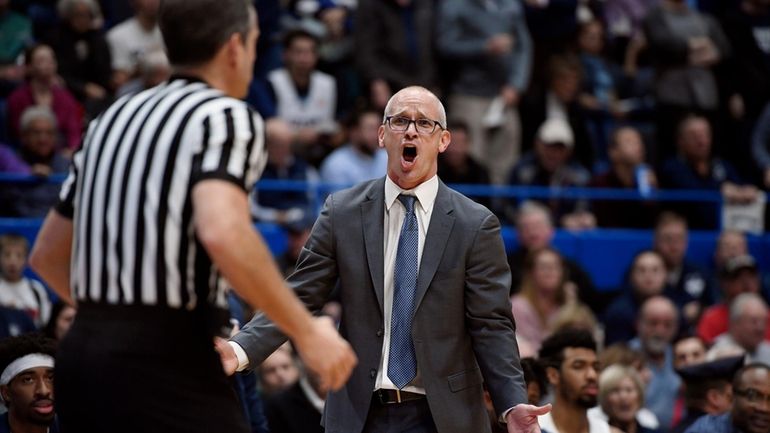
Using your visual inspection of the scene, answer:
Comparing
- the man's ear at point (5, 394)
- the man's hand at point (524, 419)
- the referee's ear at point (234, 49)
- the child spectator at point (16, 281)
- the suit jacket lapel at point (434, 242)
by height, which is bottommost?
the child spectator at point (16, 281)

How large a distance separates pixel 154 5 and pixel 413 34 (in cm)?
251

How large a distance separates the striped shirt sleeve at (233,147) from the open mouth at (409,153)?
1.85 m

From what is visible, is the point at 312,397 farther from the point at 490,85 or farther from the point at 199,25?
the point at 199,25

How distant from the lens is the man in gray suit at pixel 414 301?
5227 millimetres

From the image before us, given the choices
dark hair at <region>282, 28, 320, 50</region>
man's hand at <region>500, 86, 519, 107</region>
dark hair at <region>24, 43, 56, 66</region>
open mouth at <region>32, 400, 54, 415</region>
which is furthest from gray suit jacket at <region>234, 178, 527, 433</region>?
man's hand at <region>500, 86, 519, 107</region>

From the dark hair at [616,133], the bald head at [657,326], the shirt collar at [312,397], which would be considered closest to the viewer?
the shirt collar at [312,397]

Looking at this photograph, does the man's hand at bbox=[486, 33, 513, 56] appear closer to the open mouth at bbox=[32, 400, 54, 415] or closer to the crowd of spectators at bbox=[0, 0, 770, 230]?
the crowd of spectators at bbox=[0, 0, 770, 230]

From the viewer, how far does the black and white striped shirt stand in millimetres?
3596

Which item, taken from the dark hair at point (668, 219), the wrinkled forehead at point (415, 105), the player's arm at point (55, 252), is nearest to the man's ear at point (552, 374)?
the wrinkled forehead at point (415, 105)

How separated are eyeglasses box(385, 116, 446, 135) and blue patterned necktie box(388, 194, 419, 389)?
33 cm

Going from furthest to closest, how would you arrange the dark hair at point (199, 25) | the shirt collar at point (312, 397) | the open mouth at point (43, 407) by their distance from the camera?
the shirt collar at point (312, 397) < the open mouth at point (43, 407) < the dark hair at point (199, 25)

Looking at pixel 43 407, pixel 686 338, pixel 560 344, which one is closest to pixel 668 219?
pixel 686 338

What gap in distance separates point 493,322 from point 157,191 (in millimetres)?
1976

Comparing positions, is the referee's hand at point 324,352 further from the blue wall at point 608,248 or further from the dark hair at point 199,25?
the blue wall at point 608,248
